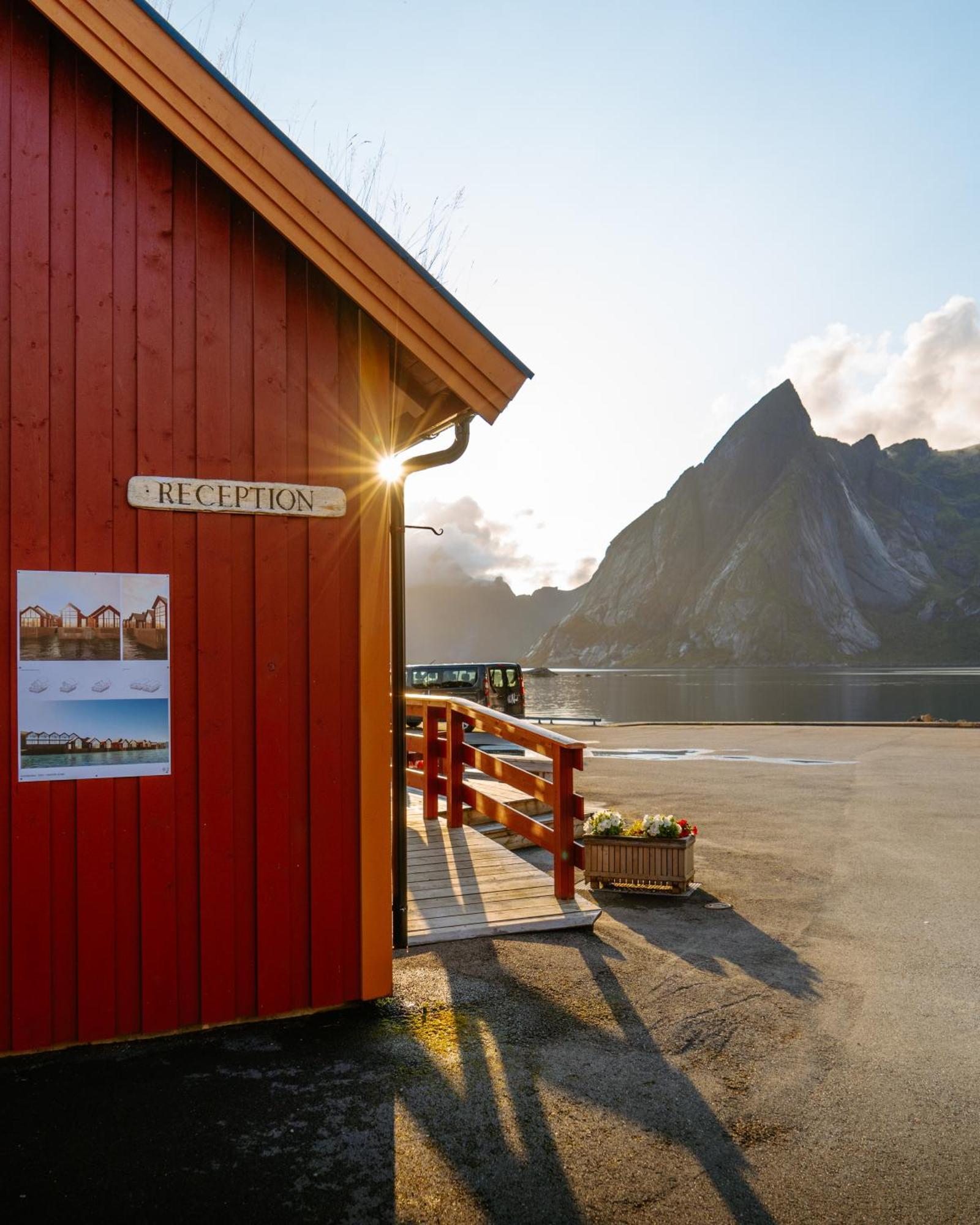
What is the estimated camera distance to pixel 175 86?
189 inches

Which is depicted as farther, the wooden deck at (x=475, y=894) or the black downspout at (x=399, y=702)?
the wooden deck at (x=475, y=894)

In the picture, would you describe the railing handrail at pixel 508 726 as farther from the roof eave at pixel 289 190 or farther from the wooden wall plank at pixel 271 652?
the roof eave at pixel 289 190

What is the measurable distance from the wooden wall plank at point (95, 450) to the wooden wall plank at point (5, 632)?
329mm

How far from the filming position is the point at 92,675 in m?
4.79

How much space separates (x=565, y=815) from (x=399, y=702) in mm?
2169

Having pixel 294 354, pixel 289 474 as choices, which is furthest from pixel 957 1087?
pixel 294 354

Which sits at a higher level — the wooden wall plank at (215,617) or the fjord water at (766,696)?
the wooden wall plank at (215,617)

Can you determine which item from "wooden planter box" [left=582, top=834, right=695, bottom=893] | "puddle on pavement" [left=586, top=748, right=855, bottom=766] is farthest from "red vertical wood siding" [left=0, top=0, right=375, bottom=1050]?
"puddle on pavement" [left=586, top=748, right=855, bottom=766]

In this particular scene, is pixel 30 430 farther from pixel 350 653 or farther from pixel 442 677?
pixel 442 677

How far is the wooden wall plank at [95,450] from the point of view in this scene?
474cm

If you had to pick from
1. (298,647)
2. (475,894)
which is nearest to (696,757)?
(475,894)

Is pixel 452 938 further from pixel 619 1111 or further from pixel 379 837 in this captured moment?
pixel 619 1111

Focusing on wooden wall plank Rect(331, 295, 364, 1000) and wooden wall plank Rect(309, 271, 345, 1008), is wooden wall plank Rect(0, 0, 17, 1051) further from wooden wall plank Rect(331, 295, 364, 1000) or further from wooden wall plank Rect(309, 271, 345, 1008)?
wooden wall plank Rect(331, 295, 364, 1000)

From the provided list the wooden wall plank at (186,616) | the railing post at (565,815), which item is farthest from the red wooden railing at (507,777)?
the wooden wall plank at (186,616)
